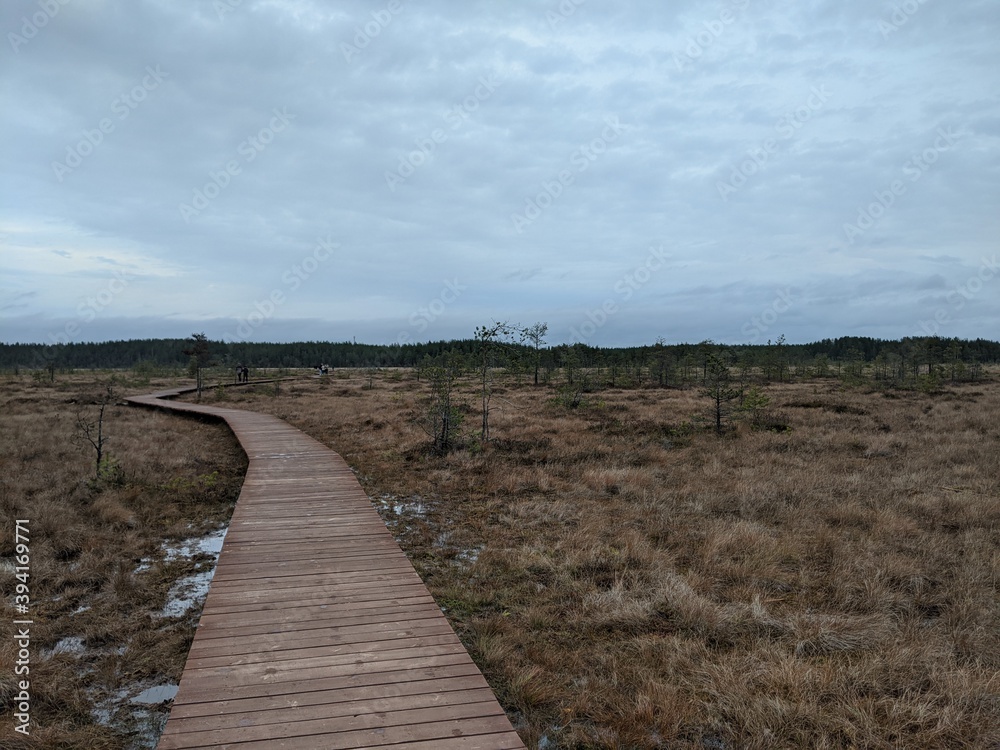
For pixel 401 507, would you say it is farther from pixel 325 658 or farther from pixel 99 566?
pixel 325 658

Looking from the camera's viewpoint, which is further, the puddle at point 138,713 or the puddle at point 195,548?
the puddle at point 195,548

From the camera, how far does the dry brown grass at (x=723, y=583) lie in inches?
154

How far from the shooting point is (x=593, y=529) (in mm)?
8203

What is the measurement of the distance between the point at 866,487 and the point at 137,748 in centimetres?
1148

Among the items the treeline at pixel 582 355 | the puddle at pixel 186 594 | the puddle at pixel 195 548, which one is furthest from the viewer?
the treeline at pixel 582 355

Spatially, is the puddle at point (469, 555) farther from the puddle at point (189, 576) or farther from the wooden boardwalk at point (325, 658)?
the puddle at point (189, 576)

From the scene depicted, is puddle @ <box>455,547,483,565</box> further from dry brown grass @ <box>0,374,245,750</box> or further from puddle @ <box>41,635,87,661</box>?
puddle @ <box>41,635,87,661</box>

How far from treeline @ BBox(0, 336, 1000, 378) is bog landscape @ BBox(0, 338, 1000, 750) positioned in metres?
19.8

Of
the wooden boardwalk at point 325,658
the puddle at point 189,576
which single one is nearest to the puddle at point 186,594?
the puddle at point 189,576

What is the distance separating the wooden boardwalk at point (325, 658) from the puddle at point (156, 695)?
397 millimetres

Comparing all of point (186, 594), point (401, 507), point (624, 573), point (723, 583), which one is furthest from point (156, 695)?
point (723, 583)

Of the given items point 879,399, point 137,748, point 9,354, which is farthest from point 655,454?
point 9,354

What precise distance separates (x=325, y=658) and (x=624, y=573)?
147 inches

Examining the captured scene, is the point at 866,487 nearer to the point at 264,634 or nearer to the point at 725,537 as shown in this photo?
the point at 725,537
